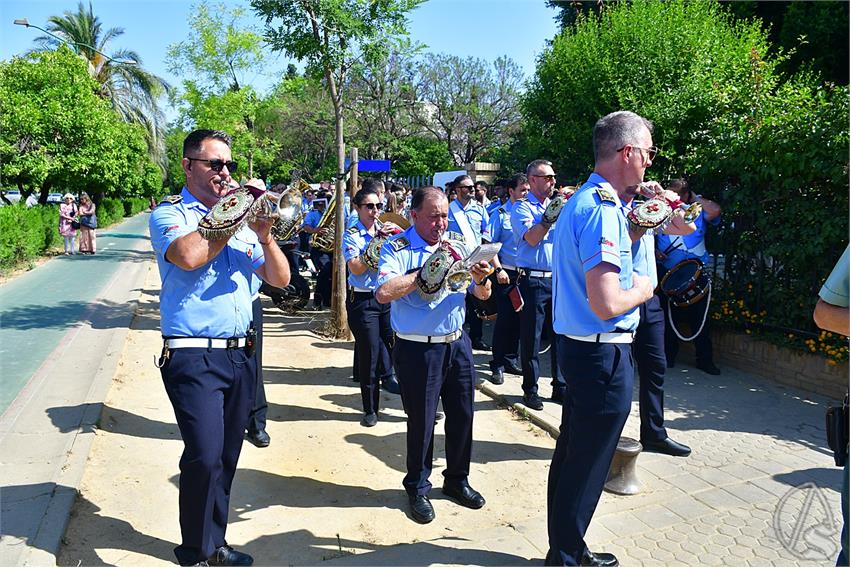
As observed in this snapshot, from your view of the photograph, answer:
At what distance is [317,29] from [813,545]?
7.64 m

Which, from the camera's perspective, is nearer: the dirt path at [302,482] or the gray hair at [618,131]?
the gray hair at [618,131]

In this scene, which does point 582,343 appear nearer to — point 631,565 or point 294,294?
point 631,565

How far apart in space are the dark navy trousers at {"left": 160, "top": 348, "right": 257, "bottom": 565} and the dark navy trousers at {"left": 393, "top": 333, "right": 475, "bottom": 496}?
1.08 metres

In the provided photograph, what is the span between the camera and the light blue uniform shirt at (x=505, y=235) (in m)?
7.14

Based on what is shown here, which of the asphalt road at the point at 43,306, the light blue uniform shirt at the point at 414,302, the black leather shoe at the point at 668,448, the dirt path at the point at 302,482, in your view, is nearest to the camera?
the dirt path at the point at 302,482

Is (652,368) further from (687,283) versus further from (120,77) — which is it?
(120,77)

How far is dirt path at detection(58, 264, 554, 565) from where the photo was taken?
3861 millimetres

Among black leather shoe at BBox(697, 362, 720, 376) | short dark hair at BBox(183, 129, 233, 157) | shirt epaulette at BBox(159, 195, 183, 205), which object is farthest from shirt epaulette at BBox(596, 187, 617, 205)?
black leather shoe at BBox(697, 362, 720, 376)

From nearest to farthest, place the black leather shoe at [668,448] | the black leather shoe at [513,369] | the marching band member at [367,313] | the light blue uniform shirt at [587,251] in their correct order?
the light blue uniform shirt at [587,251], the black leather shoe at [668,448], the marching band member at [367,313], the black leather shoe at [513,369]

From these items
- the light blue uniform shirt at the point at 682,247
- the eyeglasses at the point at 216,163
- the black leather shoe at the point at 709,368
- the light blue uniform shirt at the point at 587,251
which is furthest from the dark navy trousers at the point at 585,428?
the black leather shoe at the point at 709,368

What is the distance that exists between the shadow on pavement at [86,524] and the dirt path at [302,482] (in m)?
0.01

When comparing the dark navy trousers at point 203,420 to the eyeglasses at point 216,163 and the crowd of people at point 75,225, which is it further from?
the crowd of people at point 75,225

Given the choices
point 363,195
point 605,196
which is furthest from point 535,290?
point 605,196

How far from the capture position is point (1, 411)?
5.96 meters
